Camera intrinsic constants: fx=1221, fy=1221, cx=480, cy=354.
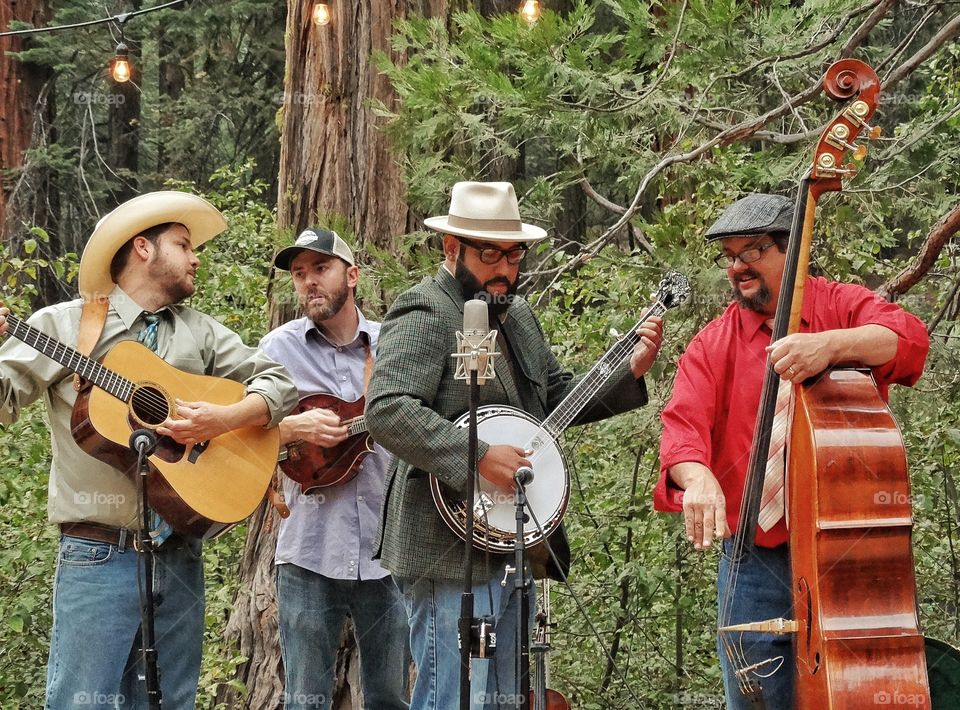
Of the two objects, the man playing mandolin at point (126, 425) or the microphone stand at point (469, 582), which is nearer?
the microphone stand at point (469, 582)

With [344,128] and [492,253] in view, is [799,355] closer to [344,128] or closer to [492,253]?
[492,253]

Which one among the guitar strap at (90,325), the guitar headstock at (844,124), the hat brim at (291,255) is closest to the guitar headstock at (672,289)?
the guitar headstock at (844,124)

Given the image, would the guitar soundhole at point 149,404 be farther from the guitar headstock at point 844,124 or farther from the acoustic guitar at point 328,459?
the guitar headstock at point 844,124

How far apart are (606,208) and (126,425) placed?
3.97 m

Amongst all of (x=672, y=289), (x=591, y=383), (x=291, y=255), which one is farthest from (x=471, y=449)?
(x=291, y=255)

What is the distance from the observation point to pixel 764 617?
3.80 metres

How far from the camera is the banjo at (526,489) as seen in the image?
4.06 m

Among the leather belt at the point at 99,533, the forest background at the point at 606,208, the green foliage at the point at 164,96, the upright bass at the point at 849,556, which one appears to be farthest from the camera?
the green foliage at the point at 164,96

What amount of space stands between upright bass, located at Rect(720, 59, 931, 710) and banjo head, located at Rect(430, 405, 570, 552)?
85 centimetres

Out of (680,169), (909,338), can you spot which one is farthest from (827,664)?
(680,169)

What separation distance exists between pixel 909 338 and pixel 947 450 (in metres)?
2.94

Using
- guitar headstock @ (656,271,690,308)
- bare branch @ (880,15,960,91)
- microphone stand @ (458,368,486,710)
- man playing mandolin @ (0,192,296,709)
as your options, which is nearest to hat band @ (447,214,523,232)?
guitar headstock @ (656,271,690,308)

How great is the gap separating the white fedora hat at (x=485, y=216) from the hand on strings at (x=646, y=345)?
489 mm

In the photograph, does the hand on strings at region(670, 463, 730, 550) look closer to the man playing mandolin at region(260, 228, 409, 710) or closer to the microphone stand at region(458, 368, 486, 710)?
the microphone stand at region(458, 368, 486, 710)
